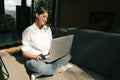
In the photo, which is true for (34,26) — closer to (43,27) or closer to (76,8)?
(43,27)

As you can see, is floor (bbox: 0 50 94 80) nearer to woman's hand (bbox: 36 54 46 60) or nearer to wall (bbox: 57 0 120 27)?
woman's hand (bbox: 36 54 46 60)

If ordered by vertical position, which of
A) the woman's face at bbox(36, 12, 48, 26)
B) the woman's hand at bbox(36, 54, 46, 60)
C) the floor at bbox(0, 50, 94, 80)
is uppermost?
the woman's face at bbox(36, 12, 48, 26)

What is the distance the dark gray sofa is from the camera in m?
1.78

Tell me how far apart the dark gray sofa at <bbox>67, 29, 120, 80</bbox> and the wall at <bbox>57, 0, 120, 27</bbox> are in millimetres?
3694

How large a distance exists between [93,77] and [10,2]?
174 inches

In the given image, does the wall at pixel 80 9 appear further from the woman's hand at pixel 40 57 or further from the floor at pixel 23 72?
the woman's hand at pixel 40 57

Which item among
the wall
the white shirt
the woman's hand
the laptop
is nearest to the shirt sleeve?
the white shirt

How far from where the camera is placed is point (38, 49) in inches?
71.8

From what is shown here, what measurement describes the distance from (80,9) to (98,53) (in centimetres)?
445

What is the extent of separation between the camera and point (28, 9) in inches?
201

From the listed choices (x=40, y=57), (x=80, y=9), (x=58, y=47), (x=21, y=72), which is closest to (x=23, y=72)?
(x=21, y=72)

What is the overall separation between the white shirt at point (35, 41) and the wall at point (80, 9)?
4.08 meters

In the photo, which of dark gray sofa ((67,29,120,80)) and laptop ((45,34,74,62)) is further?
dark gray sofa ((67,29,120,80))

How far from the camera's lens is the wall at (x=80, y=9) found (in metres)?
5.46
